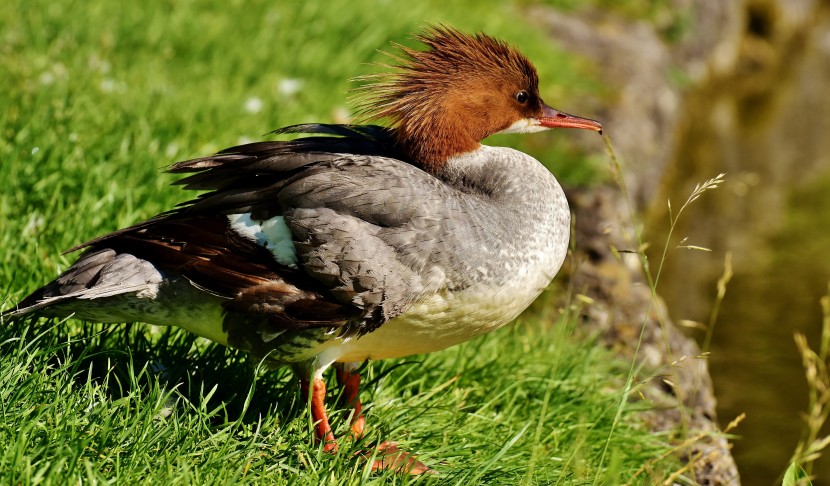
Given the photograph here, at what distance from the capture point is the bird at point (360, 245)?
9.89 ft

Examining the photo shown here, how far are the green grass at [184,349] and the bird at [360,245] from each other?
0.17 meters

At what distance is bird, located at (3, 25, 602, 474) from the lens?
3016mm

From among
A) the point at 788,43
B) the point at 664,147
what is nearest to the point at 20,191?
the point at 664,147

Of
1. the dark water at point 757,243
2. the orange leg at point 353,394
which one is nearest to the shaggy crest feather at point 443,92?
the orange leg at point 353,394

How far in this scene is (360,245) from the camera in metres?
3.00

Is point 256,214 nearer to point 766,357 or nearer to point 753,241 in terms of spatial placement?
point 766,357

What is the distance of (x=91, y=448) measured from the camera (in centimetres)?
269

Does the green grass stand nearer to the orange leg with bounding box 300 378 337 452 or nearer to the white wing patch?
the orange leg with bounding box 300 378 337 452

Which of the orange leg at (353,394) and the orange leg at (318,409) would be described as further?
the orange leg at (353,394)

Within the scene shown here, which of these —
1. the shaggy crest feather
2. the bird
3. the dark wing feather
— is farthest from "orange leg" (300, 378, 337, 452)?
the shaggy crest feather

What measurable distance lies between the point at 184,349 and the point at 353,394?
0.59m

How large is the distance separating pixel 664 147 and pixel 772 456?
440 centimetres

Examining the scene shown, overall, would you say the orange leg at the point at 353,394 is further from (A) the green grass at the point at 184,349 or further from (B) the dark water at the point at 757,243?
(B) the dark water at the point at 757,243

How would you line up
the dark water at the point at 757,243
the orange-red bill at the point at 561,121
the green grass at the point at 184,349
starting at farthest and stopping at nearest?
the dark water at the point at 757,243 < the orange-red bill at the point at 561,121 < the green grass at the point at 184,349
